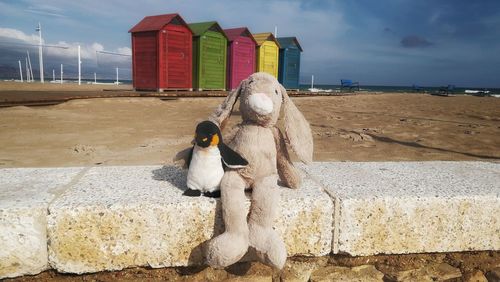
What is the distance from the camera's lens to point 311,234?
1.67 metres

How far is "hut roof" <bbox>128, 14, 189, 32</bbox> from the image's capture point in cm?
1374

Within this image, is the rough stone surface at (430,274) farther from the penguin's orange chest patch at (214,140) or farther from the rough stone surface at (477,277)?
the penguin's orange chest patch at (214,140)

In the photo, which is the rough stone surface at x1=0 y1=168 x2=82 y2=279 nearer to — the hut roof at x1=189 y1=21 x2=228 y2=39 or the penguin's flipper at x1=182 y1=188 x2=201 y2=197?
the penguin's flipper at x1=182 y1=188 x2=201 y2=197

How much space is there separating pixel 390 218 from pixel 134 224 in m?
1.32

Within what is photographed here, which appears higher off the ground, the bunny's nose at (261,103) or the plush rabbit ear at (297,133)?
the bunny's nose at (261,103)

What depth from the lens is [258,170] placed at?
68.9 inches

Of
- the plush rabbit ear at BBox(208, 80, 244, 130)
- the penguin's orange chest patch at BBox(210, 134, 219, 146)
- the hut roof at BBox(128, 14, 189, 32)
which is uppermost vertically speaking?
the hut roof at BBox(128, 14, 189, 32)

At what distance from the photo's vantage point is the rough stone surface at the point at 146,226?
4.85 ft

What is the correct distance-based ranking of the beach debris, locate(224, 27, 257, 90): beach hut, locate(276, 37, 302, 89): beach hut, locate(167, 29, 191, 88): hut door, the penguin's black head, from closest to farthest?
the penguin's black head, the beach debris, locate(167, 29, 191, 88): hut door, locate(224, 27, 257, 90): beach hut, locate(276, 37, 302, 89): beach hut

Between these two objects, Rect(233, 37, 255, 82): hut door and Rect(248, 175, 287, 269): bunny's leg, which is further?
Rect(233, 37, 255, 82): hut door

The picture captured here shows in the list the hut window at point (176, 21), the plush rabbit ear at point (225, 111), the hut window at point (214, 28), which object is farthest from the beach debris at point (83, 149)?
the hut window at point (214, 28)

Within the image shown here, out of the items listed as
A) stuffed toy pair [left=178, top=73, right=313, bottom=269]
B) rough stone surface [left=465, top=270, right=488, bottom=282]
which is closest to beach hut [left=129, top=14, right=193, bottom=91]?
stuffed toy pair [left=178, top=73, right=313, bottom=269]

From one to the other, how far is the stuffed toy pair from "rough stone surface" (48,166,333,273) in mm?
104

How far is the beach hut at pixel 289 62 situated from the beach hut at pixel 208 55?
18.4 feet
